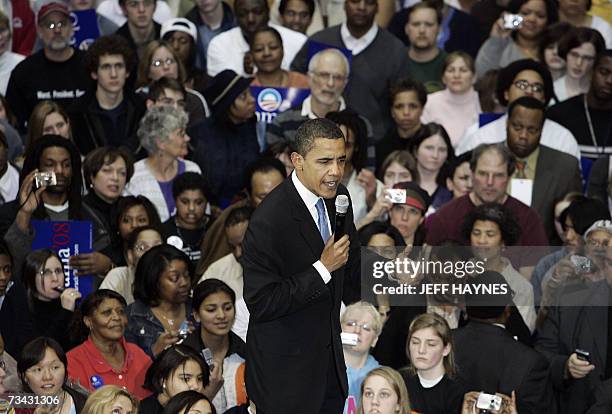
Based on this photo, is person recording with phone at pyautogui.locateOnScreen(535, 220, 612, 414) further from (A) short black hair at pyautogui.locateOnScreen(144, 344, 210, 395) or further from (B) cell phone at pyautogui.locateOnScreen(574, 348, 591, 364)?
(A) short black hair at pyautogui.locateOnScreen(144, 344, 210, 395)

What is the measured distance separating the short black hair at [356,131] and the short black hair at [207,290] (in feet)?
5.71

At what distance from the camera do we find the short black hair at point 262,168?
30.0ft

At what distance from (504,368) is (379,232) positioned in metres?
1.19

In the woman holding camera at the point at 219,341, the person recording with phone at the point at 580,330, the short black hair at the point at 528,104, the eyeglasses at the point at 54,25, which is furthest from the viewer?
the eyeglasses at the point at 54,25

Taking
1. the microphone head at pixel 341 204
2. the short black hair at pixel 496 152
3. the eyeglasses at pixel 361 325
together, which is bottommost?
the eyeglasses at pixel 361 325

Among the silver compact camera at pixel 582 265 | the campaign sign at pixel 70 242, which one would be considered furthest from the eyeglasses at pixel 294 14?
the silver compact camera at pixel 582 265

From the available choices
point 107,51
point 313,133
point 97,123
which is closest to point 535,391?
point 313,133

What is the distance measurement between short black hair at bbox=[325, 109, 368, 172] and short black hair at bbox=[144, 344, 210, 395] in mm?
2298

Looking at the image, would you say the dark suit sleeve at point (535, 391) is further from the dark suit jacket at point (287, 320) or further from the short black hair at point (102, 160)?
the short black hair at point (102, 160)

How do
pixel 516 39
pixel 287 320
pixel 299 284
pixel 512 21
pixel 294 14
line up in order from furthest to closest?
pixel 294 14
pixel 516 39
pixel 512 21
pixel 287 320
pixel 299 284

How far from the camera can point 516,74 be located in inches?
403

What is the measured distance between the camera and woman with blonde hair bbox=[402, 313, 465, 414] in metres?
7.43

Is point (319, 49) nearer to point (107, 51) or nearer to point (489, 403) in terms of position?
point (107, 51)

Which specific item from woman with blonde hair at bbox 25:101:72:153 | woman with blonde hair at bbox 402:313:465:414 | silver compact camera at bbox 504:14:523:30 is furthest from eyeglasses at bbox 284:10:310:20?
woman with blonde hair at bbox 402:313:465:414
